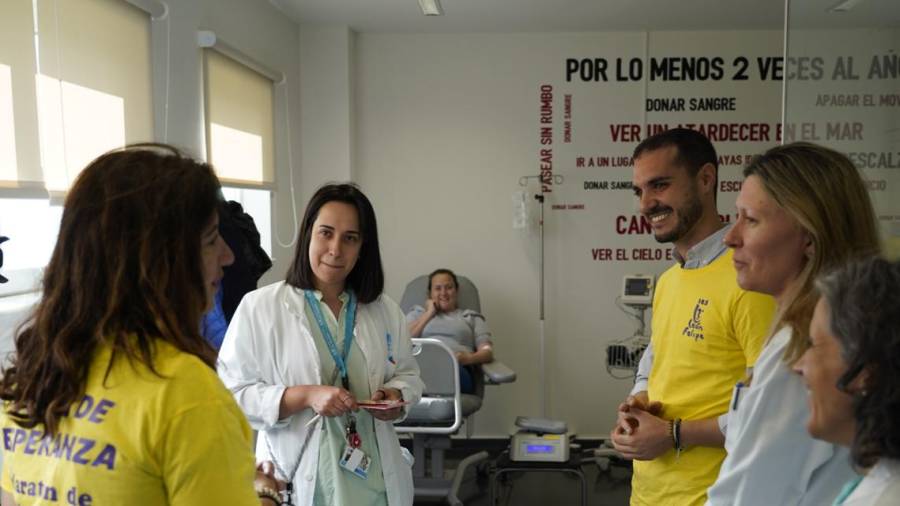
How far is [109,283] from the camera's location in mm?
909

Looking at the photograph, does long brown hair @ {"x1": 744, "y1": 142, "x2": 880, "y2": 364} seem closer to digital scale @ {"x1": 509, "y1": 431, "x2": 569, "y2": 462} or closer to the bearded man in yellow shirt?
the bearded man in yellow shirt

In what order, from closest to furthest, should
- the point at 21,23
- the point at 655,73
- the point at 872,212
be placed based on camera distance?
the point at 872,212 → the point at 21,23 → the point at 655,73

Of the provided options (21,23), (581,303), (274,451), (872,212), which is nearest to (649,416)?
(872,212)

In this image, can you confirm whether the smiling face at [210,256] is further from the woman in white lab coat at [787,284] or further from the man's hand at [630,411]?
the man's hand at [630,411]

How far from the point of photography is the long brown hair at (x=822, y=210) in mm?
1169

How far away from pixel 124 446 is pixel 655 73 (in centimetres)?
472

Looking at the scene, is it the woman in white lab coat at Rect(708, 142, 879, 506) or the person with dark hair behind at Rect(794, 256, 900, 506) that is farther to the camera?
the woman in white lab coat at Rect(708, 142, 879, 506)

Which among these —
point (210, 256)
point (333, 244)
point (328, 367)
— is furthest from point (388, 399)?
point (210, 256)

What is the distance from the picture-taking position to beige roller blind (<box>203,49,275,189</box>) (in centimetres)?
348

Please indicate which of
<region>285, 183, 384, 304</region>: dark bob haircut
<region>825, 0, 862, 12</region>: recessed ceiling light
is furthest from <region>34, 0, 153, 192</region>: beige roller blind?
<region>825, 0, 862, 12</region>: recessed ceiling light

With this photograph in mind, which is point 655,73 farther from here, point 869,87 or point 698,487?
point 698,487

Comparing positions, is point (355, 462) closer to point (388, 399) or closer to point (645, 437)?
point (388, 399)

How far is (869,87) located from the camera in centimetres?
246

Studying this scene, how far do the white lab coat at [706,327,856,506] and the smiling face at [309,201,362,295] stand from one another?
3.61 feet
